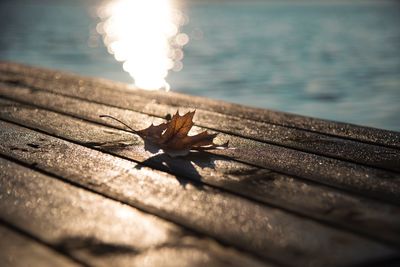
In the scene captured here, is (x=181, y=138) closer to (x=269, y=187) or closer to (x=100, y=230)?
(x=269, y=187)

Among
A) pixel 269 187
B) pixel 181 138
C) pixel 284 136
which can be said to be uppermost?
pixel 284 136

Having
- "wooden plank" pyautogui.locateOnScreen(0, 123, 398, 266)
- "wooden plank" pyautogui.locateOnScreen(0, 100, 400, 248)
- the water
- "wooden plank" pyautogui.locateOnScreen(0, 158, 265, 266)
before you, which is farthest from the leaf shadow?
Result: the water

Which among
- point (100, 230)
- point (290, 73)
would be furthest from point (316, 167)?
→ point (290, 73)

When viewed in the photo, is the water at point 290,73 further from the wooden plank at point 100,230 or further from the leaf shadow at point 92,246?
the leaf shadow at point 92,246

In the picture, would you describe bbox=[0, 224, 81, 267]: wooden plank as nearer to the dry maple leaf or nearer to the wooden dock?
the wooden dock

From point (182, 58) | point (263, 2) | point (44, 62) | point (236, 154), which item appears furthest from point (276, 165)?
point (263, 2)
